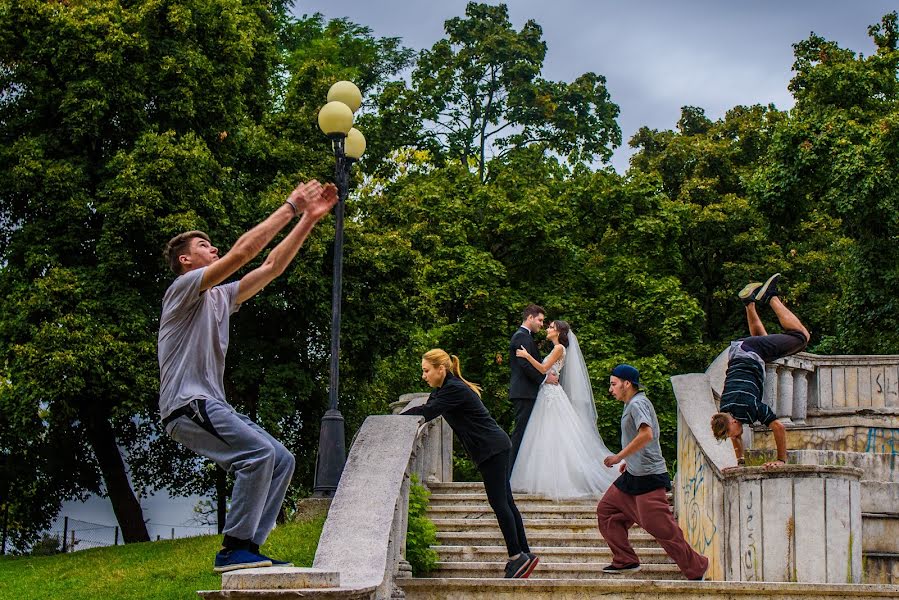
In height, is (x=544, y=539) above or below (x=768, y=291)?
below

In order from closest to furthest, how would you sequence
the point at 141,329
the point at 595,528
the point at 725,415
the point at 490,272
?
the point at 725,415 < the point at 595,528 < the point at 141,329 < the point at 490,272

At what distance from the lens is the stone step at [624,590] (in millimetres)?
7863

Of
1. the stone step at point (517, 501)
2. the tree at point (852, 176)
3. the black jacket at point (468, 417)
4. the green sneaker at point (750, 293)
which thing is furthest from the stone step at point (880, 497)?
the tree at point (852, 176)

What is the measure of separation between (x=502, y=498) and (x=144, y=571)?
13.9ft

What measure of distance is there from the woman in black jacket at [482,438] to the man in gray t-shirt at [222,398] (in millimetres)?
3352

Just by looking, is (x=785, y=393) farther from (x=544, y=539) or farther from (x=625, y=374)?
(x=625, y=374)

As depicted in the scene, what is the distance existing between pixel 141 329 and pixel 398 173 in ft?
50.0

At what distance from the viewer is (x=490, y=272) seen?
27.2 meters

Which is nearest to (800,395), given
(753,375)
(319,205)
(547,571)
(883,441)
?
(883,441)

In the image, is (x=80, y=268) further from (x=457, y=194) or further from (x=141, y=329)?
(x=457, y=194)

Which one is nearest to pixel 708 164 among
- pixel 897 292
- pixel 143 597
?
pixel 897 292

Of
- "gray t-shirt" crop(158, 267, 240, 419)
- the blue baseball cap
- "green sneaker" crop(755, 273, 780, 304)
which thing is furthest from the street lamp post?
"gray t-shirt" crop(158, 267, 240, 419)

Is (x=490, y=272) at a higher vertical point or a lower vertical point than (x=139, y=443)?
higher

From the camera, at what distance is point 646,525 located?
8703mm
